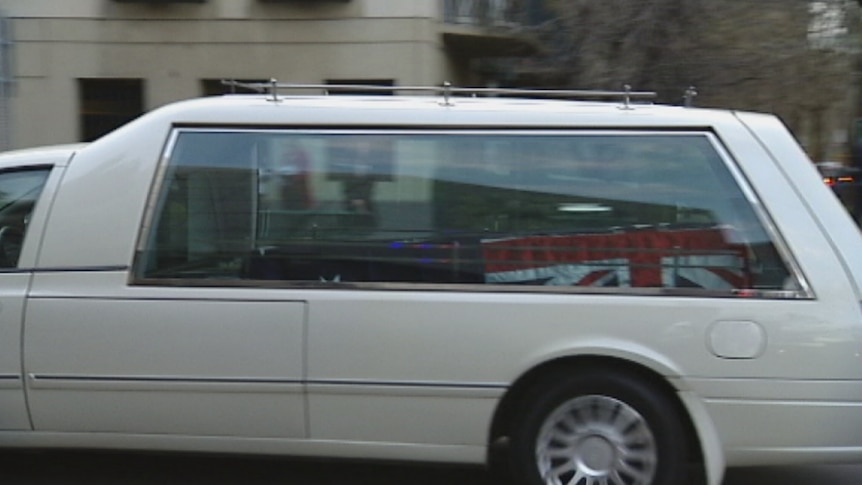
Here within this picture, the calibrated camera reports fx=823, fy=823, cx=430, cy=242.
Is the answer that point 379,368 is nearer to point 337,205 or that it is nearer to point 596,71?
point 337,205

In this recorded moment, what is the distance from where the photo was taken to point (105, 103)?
45.4ft

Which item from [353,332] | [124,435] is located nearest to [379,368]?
[353,332]

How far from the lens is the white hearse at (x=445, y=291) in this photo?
362cm

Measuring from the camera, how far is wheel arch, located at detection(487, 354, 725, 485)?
3643 millimetres

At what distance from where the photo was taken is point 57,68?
44.2 feet

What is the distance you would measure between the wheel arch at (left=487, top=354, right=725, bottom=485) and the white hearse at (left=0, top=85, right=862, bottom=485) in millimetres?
11

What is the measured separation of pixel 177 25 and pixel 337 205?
35.1ft

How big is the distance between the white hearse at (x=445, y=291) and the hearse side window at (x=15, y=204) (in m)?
0.07

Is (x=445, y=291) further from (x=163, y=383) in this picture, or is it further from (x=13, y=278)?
(x=13, y=278)

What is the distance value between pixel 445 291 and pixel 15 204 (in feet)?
7.33

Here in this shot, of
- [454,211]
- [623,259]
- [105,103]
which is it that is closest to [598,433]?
[623,259]

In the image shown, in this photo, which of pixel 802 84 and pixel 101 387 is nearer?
pixel 101 387

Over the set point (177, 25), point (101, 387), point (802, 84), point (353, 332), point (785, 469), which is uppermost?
point (177, 25)

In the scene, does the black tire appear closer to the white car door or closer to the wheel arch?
the wheel arch
